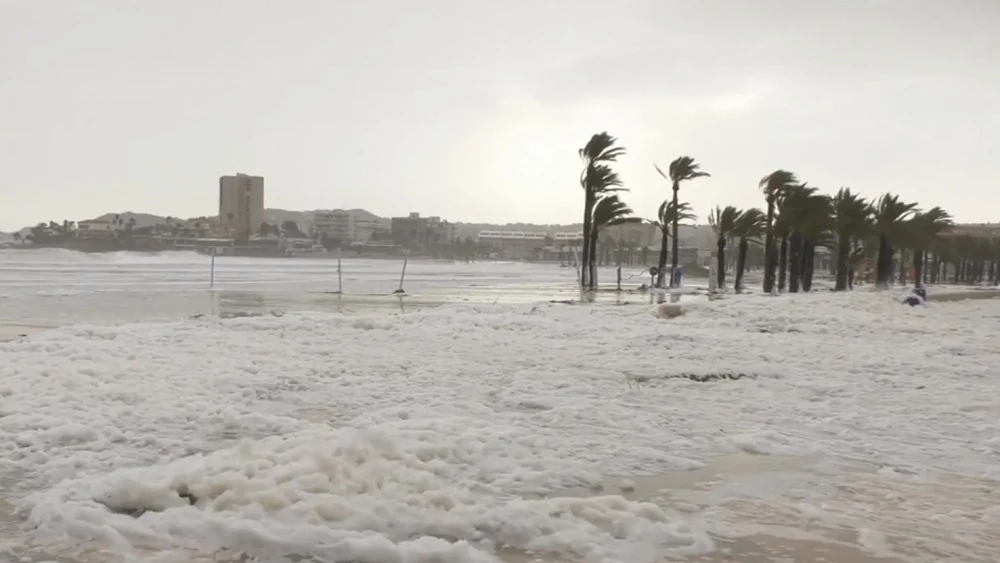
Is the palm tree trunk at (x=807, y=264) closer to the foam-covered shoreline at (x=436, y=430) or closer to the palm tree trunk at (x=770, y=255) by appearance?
the palm tree trunk at (x=770, y=255)

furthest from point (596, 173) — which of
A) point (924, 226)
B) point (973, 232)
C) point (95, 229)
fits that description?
point (95, 229)

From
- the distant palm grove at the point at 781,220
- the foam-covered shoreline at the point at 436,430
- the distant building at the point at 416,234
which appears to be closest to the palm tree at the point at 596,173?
the distant palm grove at the point at 781,220

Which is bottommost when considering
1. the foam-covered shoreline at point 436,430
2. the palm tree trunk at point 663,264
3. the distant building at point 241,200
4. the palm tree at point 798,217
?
the foam-covered shoreline at point 436,430

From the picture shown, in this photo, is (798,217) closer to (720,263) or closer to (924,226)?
(720,263)

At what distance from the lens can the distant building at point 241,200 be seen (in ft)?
518

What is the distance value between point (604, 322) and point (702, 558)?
957 centimetres

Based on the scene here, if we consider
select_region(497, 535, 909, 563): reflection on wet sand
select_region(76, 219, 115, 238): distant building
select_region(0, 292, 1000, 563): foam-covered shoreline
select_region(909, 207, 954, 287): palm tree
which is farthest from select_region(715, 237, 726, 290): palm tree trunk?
select_region(76, 219, 115, 238): distant building

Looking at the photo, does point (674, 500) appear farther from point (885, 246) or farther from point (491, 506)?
point (885, 246)

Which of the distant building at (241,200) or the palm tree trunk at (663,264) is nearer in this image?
the palm tree trunk at (663,264)

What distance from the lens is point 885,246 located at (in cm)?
2886

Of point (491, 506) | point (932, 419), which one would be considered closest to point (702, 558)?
point (491, 506)

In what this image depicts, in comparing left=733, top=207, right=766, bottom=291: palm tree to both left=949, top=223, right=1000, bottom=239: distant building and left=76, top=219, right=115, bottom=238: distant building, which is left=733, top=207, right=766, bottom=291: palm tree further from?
left=76, top=219, right=115, bottom=238: distant building

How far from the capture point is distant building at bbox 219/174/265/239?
15775cm

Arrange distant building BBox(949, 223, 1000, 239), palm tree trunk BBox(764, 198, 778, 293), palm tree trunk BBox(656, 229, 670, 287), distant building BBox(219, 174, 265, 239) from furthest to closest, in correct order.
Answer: distant building BBox(219, 174, 265, 239) < distant building BBox(949, 223, 1000, 239) < palm tree trunk BBox(656, 229, 670, 287) < palm tree trunk BBox(764, 198, 778, 293)
